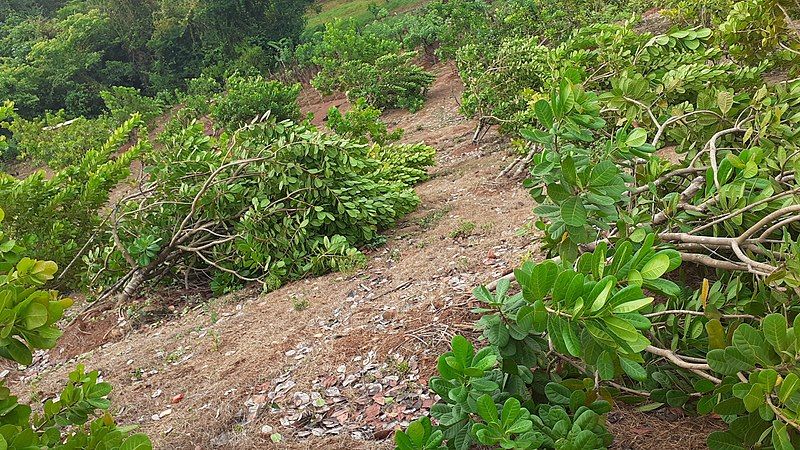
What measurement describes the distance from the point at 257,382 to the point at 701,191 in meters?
2.34

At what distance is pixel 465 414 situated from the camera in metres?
2.05

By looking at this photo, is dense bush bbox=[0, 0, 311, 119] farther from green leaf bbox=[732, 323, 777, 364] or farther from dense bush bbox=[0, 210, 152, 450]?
green leaf bbox=[732, 323, 777, 364]

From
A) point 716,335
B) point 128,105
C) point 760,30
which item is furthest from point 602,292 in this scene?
point 128,105

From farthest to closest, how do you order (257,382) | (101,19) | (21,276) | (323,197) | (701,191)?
(101,19) → (323,197) → (257,382) → (701,191) → (21,276)

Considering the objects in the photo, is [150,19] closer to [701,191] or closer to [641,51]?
[641,51]

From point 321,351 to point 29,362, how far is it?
1837 millimetres

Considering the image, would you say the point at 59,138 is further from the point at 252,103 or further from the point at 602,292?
the point at 602,292

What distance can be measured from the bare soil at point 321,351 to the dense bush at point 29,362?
98cm

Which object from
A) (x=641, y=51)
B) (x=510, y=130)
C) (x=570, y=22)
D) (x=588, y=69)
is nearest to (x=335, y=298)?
(x=641, y=51)

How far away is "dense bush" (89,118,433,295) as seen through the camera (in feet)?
15.8

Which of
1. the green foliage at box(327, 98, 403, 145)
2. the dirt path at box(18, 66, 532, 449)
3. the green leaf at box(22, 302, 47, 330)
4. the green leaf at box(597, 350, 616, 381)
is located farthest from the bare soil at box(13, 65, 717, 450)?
the green foliage at box(327, 98, 403, 145)

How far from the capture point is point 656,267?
1.73 meters

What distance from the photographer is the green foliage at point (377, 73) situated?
1302 cm

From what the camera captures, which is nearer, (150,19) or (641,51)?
(641,51)
